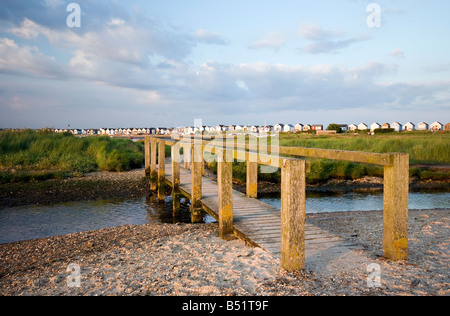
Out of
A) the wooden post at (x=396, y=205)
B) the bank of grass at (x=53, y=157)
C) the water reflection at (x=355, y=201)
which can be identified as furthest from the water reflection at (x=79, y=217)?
the wooden post at (x=396, y=205)

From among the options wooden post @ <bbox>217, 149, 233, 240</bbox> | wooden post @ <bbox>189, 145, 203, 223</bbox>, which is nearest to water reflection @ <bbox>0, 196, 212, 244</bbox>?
wooden post @ <bbox>189, 145, 203, 223</bbox>

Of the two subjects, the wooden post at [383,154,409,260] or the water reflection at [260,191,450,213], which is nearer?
the wooden post at [383,154,409,260]

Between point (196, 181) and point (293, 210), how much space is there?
15.2 feet

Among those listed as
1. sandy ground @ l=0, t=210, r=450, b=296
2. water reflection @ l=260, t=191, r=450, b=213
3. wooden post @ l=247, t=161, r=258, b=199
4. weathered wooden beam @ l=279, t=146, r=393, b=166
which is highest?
weathered wooden beam @ l=279, t=146, r=393, b=166

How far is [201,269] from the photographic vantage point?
4508 millimetres

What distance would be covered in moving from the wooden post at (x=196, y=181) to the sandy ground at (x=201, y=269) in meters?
1.68

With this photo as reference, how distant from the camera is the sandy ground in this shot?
3.79m

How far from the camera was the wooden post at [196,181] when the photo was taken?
8000mm

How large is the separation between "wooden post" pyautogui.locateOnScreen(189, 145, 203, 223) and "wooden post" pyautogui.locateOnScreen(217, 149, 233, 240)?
208 cm

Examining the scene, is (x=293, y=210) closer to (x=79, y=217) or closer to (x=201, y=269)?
(x=201, y=269)

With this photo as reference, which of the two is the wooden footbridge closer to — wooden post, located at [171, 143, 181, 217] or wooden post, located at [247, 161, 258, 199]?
wooden post, located at [247, 161, 258, 199]

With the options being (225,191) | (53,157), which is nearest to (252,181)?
(225,191)
